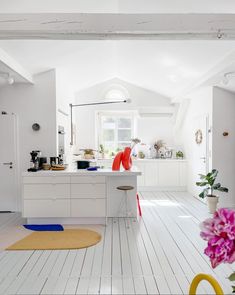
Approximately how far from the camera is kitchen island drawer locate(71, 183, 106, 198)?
4.37m

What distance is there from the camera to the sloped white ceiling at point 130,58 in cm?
388

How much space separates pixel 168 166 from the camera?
7180 millimetres

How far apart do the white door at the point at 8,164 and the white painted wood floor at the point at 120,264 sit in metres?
0.93

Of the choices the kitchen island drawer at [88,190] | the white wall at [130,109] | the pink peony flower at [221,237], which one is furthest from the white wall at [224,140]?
the pink peony flower at [221,237]

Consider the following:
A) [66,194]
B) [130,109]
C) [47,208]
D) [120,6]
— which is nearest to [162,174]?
[130,109]

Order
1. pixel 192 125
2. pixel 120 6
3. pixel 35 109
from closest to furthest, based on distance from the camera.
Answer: pixel 120 6 < pixel 35 109 < pixel 192 125

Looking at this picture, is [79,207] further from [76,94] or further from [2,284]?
[76,94]

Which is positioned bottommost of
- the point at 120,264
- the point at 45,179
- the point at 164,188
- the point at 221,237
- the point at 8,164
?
the point at 120,264

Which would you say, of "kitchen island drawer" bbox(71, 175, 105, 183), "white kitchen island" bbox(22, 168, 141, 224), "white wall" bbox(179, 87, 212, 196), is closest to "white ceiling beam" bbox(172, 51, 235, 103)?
"white wall" bbox(179, 87, 212, 196)

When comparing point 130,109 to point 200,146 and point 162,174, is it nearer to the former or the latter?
point 162,174

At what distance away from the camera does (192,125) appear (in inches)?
265

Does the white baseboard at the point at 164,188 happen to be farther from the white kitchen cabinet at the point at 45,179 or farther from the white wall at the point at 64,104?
the white kitchen cabinet at the point at 45,179

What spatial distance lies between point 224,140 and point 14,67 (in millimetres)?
4113

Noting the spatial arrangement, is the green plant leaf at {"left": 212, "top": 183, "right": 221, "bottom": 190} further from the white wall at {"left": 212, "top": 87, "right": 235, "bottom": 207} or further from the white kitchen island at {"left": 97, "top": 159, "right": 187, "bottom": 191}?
the white kitchen island at {"left": 97, "top": 159, "right": 187, "bottom": 191}
